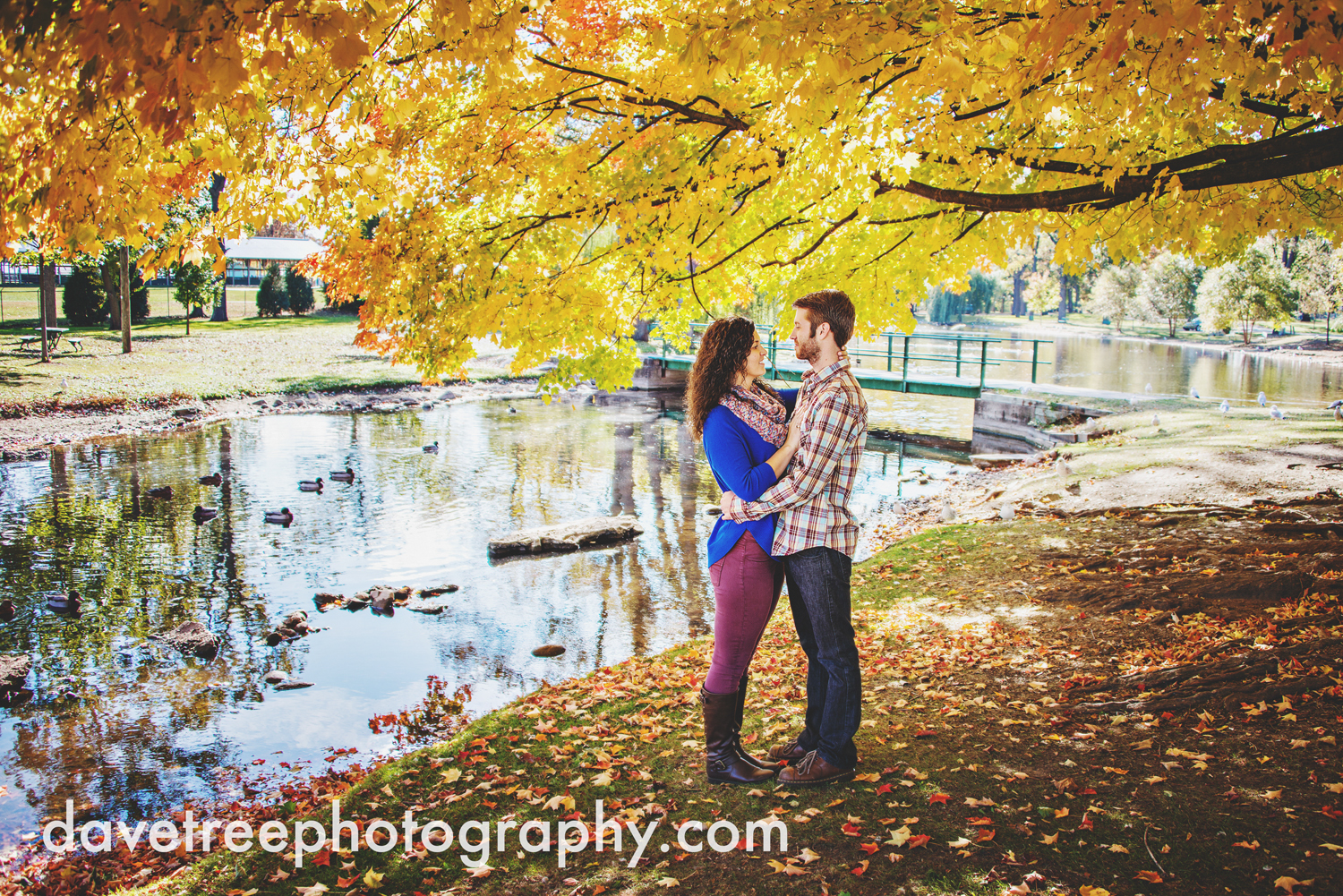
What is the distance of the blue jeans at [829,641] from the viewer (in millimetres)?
3469

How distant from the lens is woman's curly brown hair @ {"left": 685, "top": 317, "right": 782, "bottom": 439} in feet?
11.6

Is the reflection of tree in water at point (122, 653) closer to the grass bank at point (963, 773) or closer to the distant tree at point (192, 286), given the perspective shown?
the grass bank at point (963, 773)

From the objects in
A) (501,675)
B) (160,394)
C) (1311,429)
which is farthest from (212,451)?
(1311,429)

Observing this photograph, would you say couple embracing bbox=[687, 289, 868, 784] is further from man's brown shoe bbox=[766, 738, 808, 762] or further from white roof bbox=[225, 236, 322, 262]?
white roof bbox=[225, 236, 322, 262]

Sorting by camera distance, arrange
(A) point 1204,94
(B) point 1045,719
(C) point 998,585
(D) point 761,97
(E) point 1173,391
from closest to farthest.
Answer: (B) point 1045,719
(A) point 1204,94
(D) point 761,97
(C) point 998,585
(E) point 1173,391

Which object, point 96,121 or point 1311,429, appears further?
point 1311,429

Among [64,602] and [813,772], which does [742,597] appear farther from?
[64,602]

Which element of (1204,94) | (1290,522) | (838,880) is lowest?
(838,880)

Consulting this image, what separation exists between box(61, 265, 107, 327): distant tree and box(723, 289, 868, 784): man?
3488 cm

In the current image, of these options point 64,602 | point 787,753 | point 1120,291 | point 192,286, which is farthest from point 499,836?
point 1120,291

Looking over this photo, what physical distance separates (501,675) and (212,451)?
13.0 meters

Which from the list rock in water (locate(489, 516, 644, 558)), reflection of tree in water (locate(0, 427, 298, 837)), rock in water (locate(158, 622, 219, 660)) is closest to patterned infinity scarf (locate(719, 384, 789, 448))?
reflection of tree in water (locate(0, 427, 298, 837))

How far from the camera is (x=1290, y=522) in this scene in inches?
300

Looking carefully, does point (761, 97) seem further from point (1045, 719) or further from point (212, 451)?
point (212, 451)
